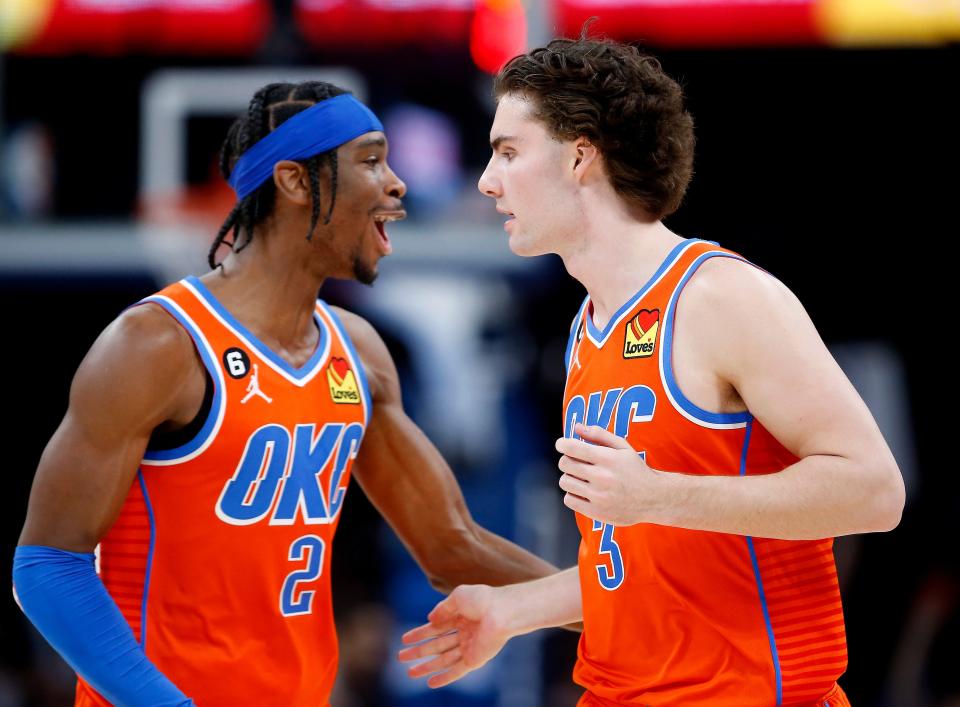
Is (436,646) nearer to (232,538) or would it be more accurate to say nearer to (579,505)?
(232,538)

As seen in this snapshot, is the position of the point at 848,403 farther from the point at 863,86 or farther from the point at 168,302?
the point at 863,86

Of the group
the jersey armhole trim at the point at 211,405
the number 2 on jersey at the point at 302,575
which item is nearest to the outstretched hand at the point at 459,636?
the number 2 on jersey at the point at 302,575

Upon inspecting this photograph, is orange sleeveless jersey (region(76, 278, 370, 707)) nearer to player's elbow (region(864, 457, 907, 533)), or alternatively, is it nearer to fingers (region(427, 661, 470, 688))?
fingers (region(427, 661, 470, 688))

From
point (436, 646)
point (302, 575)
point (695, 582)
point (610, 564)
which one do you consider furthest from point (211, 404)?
point (695, 582)

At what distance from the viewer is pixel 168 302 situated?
3902 millimetres

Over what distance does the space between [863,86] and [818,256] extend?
55.6 inches

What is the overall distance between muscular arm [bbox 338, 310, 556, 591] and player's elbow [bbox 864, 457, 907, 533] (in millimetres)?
1607

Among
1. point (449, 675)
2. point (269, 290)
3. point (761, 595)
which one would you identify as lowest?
point (449, 675)

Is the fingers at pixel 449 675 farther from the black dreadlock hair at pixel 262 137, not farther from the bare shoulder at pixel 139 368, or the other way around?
the black dreadlock hair at pixel 262 137

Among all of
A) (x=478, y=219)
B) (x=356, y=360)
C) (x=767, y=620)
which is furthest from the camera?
(x=478, y=219)

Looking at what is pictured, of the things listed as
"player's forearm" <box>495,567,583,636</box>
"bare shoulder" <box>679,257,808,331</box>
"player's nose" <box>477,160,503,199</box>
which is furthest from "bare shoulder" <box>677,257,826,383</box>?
"player's forearm" <box>495,567,583,636</box>

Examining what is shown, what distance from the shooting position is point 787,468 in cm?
313

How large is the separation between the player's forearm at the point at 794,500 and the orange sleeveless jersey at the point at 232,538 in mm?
1334

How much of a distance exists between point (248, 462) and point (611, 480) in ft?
4.28
